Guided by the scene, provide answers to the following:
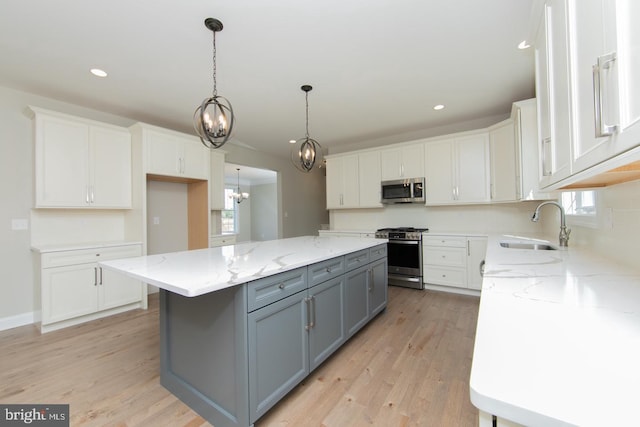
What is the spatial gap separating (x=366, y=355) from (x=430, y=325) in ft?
3.09

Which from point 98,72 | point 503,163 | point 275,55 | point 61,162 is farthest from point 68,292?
point 503,163

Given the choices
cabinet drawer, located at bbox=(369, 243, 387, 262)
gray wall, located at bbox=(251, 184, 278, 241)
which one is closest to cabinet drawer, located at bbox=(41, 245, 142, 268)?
cabinet drawer, located at bbox=(369, 243, 387, 262)

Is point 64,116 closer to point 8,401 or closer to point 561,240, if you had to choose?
point 8,401

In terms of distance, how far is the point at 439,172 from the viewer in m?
4.16

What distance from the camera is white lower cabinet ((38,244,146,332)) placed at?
2738mm

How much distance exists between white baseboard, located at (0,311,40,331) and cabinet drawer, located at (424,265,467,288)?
4912mm

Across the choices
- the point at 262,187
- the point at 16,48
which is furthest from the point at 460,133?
the point at 262,187

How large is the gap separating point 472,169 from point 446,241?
3.69 feet

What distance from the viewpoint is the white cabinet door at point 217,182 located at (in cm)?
451

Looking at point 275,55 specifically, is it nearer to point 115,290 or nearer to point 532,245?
point 532,245

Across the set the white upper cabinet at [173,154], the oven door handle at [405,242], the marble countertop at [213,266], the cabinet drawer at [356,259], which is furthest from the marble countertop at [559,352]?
the white upper cabinet at [173,154]

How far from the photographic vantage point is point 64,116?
295 cm

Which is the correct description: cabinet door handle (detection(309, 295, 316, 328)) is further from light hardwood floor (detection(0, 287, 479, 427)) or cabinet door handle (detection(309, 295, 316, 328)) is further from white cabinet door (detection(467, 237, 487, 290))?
white cabinet door (detection(467, 237, 487, 290))

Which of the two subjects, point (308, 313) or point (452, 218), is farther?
point (452, 218)
